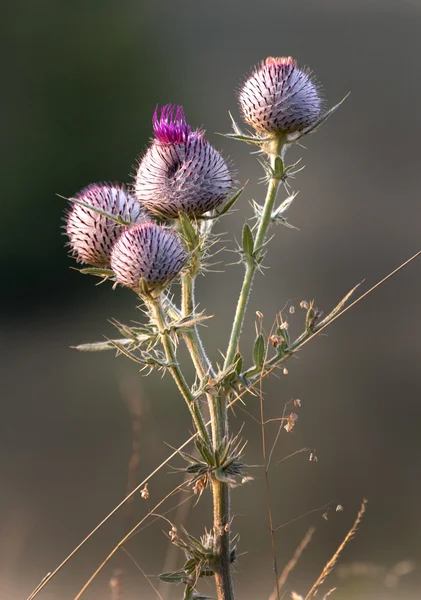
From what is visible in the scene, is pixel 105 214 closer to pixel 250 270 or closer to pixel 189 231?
pixel 189 231

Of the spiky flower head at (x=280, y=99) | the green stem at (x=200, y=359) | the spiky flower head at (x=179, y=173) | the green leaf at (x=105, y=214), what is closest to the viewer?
the green stem at (x=200, y=359)

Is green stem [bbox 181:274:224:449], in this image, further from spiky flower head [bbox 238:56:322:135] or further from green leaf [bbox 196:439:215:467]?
spiky flower head [bbox 238:56:322:135]

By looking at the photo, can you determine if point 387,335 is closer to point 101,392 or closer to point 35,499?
point 101,392

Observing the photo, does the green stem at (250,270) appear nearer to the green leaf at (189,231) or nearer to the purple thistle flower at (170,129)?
the green leaf at (189,231)

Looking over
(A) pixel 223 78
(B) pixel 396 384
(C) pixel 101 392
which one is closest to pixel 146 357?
(B) pixel 396 384

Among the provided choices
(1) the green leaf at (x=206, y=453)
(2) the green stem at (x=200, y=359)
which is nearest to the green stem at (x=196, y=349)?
(2) the green stem at (x=200, y=359)

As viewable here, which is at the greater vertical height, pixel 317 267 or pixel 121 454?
pixel 317 267

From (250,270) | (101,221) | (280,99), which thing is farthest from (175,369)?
(280,99)
